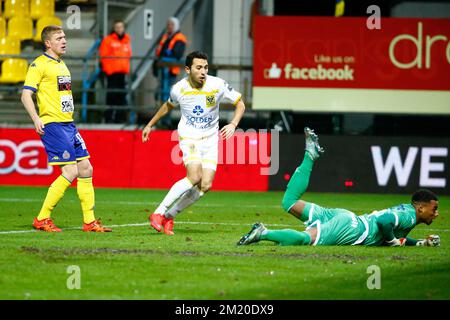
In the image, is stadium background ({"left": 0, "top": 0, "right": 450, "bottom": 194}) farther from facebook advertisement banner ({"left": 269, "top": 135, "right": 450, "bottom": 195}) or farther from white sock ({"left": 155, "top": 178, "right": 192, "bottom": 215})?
white sock ({"left": 155, "top": 178, "right": 192, "bottom": 215})

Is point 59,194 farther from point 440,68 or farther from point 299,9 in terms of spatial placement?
point 299,9

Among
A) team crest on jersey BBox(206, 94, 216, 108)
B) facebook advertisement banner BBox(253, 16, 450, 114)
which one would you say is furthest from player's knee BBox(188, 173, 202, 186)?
facebook advertisement banner BBox(253, 16, 450, 114)

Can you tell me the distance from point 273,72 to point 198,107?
365 inches

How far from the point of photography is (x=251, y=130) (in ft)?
69.4

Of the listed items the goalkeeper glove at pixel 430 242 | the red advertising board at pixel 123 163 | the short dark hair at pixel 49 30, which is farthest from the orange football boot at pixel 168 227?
the red advertising board at pixel 123 163

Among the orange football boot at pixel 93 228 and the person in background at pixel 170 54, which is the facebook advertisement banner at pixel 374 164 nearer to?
the person in background at pixel 170 54

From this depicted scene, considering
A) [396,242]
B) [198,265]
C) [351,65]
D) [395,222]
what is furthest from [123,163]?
[198,265]

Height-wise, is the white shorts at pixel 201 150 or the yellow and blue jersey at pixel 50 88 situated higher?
the yellow and blue jersey at pixel 50 88

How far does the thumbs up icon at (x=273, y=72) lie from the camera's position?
2159cm

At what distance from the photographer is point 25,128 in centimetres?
2170

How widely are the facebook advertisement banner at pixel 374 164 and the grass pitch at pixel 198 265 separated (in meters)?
6.82

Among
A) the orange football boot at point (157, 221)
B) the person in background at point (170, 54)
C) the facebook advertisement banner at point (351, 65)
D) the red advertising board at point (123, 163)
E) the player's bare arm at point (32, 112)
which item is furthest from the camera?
the person in background at point (170, 54)

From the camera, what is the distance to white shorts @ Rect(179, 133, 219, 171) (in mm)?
12469
